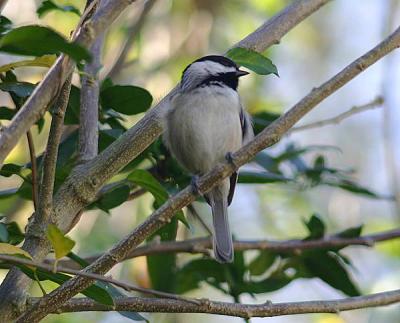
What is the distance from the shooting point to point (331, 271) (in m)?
2.84

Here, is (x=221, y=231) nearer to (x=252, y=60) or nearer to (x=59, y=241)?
(x=252, y=60)

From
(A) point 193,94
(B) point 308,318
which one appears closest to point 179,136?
(A) point 193,94

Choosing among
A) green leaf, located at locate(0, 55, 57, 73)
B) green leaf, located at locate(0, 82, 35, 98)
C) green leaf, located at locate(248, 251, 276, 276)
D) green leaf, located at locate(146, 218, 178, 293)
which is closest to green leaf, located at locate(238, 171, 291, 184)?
green leaf, located at locate(248, 251, 276, 276)

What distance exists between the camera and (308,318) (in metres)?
5.64

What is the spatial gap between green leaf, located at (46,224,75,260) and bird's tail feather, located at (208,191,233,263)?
105cm

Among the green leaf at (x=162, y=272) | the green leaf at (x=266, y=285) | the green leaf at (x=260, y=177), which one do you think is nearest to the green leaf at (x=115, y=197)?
the green leaf at (x=162, y=272)

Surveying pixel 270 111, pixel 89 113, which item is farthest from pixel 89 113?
pixel 270 111

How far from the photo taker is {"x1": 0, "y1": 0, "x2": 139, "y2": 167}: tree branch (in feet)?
4.49

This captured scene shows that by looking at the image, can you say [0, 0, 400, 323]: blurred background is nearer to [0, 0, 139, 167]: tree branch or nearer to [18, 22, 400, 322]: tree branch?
[18, 22, 400, 322]: tree branch

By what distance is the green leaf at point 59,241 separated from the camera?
64.4 inches

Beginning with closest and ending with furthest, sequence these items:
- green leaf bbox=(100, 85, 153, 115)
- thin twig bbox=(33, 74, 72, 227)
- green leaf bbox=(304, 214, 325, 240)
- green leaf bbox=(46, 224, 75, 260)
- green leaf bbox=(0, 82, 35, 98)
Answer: green leaf bbox=(46, 224, 75, 260)
thin twig bbox=(33, 74, 72, 227)
green leaf bbox=(0, 82, 35, 98)
green leaf bbox=(100, 85, 153, 115)
green leaf bbox=(304, 214, 325, 240)

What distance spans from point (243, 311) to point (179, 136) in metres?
1.41

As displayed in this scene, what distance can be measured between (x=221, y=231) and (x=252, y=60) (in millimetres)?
1005

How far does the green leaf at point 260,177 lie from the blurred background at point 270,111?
0.24 m
